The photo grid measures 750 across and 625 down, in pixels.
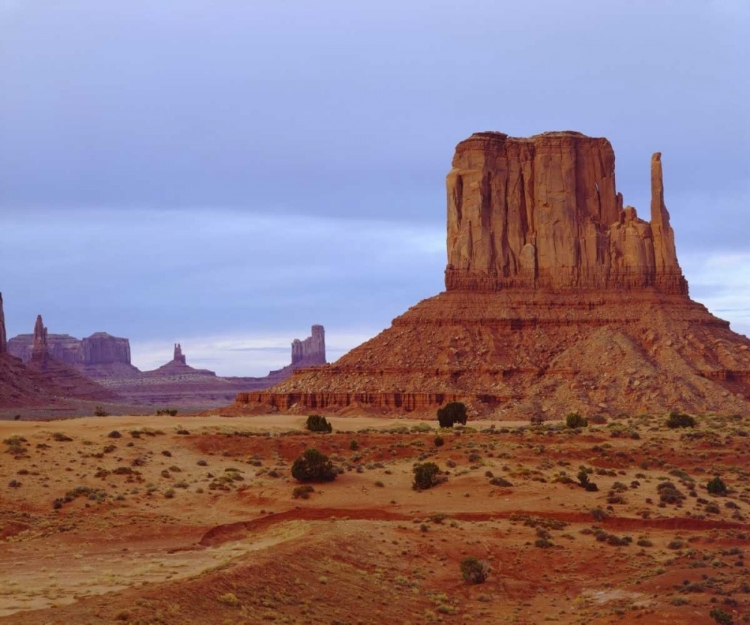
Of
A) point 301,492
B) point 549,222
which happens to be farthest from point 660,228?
point 301,492

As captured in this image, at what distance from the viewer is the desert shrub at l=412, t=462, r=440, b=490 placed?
140ft

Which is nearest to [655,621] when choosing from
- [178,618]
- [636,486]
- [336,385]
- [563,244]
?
[178,618]

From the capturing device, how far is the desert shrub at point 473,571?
32.1 metres

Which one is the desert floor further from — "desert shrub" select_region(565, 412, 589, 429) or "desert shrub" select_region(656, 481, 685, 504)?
"desert shrub" select_region(565, 412, 589, 429)

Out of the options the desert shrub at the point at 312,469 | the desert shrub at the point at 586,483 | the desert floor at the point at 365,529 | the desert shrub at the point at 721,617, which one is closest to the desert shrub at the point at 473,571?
the desert floor at the point at 365,529

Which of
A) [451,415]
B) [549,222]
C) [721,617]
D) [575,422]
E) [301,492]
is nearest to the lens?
[721,617]

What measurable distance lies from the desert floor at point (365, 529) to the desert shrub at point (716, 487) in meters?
0.35

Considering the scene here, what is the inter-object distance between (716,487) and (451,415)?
27.3 m

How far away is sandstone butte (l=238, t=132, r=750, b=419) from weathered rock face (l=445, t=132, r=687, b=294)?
0.13m

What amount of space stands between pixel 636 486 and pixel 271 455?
53.3 feet

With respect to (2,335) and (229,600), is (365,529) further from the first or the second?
(2,335)

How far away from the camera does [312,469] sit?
143ft

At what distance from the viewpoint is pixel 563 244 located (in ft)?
355

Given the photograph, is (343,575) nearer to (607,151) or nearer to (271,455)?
(271,455)
